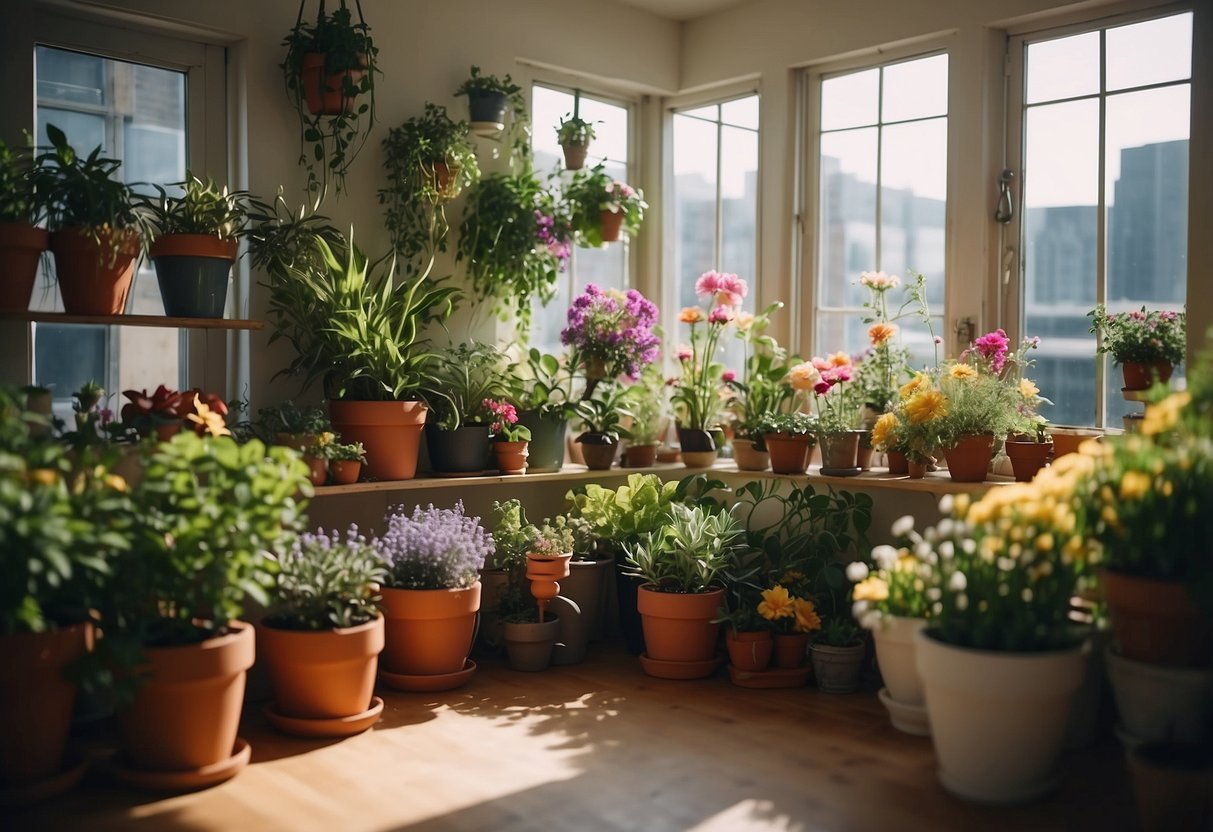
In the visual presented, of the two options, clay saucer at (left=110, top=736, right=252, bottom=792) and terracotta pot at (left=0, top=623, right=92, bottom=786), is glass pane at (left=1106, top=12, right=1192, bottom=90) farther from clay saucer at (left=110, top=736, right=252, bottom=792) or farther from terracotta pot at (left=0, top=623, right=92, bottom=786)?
terracotta pot at (left=0, top=623, right=92, bottom=786)

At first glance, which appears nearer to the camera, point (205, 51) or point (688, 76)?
point (205, 51)

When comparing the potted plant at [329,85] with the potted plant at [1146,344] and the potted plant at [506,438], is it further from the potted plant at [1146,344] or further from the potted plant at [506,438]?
the potted plant at [1146,344]

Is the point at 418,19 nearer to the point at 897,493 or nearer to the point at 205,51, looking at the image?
the point at 205,51

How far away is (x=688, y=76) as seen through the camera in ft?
16.8

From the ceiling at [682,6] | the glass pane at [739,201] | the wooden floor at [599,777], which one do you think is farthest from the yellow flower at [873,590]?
the ceiling at [682,6]

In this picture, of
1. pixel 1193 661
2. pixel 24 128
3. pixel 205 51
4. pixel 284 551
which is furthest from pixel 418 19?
pixel 1193 661

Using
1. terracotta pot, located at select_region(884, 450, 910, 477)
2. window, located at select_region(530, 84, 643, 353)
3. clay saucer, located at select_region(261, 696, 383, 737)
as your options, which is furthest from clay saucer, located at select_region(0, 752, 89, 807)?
terracotta pot, located at select_region(884, 450, 910, 477)

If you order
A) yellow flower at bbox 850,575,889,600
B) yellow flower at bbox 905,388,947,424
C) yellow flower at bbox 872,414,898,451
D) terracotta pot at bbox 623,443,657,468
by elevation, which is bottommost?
yellow flower at bbox 850,575,889,600

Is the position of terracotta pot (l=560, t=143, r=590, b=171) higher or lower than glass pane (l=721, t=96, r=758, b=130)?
lower

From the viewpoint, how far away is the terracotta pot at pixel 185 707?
2.77 meters

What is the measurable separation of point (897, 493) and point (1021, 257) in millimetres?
1036

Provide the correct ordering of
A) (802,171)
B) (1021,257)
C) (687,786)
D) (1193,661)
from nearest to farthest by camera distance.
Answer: (1193,661)
(687,786)
(1021,257)
(802,171)

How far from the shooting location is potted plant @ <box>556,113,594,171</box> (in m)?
4.57

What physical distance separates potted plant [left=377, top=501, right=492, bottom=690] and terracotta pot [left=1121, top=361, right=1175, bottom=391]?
7.54 ft
